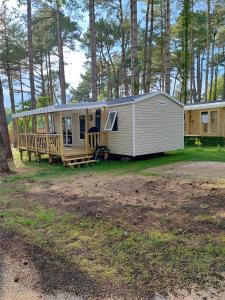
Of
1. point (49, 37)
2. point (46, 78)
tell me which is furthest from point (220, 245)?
point (46, 78)

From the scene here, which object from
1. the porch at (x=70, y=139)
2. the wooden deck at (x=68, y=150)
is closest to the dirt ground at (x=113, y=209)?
the wooden deck at (x=68, y=150)

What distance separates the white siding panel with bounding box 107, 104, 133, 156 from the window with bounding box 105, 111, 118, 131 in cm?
14

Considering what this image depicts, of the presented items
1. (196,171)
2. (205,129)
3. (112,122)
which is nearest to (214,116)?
(205,129)

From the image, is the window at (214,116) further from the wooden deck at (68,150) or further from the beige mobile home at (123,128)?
the wooden deck at (68,150)

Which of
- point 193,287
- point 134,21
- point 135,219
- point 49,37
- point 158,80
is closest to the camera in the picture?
point 193,287

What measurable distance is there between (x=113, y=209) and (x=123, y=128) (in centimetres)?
590

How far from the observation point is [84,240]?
3.42 metres

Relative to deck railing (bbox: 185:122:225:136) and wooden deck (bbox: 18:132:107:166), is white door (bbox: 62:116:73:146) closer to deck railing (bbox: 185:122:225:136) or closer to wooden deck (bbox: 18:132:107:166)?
wooden deck (bbox: 18:132:107:166)

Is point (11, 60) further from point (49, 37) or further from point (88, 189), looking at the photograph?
point (88, 189)

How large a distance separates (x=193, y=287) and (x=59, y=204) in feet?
10.2

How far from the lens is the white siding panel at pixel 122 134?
9.86 m

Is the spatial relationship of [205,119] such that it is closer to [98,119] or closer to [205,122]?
[205,122]

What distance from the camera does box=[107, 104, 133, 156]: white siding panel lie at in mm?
9859

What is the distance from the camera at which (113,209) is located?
452 centimetres
